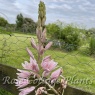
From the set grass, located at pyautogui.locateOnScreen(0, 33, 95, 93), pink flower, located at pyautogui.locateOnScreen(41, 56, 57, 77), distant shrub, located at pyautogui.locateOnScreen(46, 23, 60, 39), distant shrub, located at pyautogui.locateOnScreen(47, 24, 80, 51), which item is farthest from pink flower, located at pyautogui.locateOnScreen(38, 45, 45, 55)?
distant shrub, located at pyautogui.locateOnScreen(46, 23, 60, 39)

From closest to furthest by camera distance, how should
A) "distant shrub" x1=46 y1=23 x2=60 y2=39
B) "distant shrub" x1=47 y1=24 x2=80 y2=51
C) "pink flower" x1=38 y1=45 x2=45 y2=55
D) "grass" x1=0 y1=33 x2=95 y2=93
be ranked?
"pink flower" x1=38 y1=45 x2=45 y2=55, "grass" x1=0 y1=33 x2=95 y2=93, "distant shrub" x1=47 y1=24 x2=80 y2=51, "distant shrub" x1=46 y1=23 x2=60 y2=39

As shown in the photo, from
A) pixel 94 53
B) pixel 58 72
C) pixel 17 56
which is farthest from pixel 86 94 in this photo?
pixel 94 53

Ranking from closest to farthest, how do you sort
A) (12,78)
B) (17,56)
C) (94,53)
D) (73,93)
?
(73,93)
(12,78)
(17,56)
(94,53)

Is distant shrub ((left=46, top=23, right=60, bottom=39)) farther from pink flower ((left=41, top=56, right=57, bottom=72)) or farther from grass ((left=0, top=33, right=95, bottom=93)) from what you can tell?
pink flower ((left=41, top=56, right=57, bottom=72))

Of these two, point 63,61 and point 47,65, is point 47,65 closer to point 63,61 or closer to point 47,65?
point 47,65

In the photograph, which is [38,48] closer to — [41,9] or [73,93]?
[41,9]

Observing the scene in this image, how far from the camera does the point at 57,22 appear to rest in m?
7.57

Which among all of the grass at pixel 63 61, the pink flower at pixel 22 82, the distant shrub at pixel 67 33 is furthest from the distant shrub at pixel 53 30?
the pink flower at pixel 22 82

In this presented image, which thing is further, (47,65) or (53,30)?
(53,30)

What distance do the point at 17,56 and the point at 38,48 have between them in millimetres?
3652

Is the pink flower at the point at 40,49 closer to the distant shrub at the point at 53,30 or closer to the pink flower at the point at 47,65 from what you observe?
the pink flower at the point at 47,65

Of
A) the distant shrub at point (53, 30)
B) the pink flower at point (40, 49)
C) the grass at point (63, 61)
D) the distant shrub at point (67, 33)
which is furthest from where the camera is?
the distant shrub at point (53, 30)

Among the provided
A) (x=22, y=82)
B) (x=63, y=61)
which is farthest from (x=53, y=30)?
(x=22, y=82)

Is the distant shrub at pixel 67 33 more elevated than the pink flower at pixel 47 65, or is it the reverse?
the pink flower at pixel 47 65
